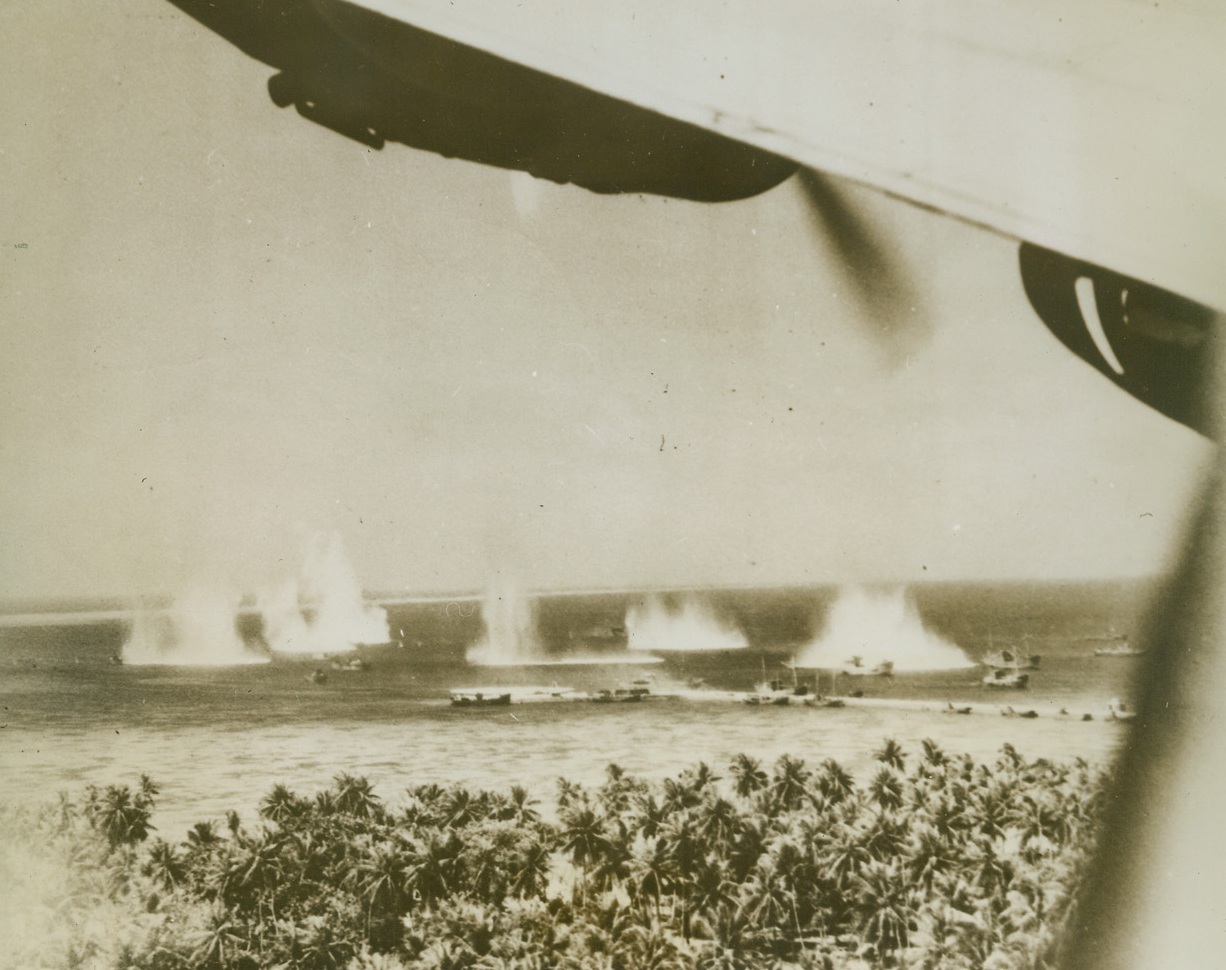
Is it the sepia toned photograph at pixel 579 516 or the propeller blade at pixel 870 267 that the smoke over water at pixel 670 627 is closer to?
the sepia toned photograph at pixel 579 516

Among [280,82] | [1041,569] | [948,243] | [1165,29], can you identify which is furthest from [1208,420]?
[280,82]

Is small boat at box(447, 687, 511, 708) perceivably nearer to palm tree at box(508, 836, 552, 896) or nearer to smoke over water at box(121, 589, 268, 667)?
palm tree at box(508, 836, 552, 896)

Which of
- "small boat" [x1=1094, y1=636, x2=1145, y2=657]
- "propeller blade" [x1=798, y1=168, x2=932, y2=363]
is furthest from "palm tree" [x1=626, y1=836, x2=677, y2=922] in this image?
"propeller blade" [x1=798, y1=168, x2=932, y2=363]

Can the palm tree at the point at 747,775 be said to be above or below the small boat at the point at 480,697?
below

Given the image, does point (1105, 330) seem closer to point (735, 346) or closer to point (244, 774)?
point (735, 346)

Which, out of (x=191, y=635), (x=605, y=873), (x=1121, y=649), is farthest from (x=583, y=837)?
(x=1121, y=649)

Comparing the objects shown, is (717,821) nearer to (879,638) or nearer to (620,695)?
(620,695)

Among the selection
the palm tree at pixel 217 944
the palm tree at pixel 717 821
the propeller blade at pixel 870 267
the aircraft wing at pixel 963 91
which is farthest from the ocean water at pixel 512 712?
the aircraft wing at pixel 963 91
